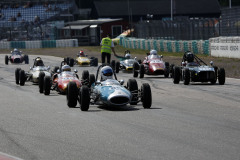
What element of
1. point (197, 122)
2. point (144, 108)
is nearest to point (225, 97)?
point (144, 108)

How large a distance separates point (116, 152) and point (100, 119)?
11.0 feet

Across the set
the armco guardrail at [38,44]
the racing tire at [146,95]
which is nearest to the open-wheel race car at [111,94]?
the racing tire at [146,95]

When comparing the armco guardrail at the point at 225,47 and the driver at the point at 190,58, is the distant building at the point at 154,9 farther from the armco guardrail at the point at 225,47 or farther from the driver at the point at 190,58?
the driver at the point at 190,58

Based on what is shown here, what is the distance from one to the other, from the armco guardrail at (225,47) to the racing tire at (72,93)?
62.2 feet

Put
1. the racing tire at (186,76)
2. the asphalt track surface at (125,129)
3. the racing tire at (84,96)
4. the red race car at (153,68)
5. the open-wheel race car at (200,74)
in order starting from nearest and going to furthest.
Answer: the asphalt track surface at (125,129) → the racing tire at (84,96) → the racing tire at (186,76) → the open-wheel race car at (200,74) → the red race car at (153,68)

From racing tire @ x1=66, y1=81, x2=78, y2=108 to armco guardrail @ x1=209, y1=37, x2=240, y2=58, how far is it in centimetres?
1895

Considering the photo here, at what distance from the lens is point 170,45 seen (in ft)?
141

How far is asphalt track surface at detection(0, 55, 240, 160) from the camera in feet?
24.6

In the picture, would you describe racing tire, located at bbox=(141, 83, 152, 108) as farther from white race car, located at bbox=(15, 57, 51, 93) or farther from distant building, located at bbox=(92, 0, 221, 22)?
distant building, located at bbox=(92, 0, 221, 22)

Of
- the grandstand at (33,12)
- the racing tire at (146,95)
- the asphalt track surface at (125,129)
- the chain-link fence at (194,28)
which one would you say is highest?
the grandstand at (33,12)

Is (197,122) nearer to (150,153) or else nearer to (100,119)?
(100,119)

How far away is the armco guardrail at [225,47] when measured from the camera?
31234mm

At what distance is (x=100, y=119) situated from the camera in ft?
35.7

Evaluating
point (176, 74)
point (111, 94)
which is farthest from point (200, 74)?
point (111, 94)
